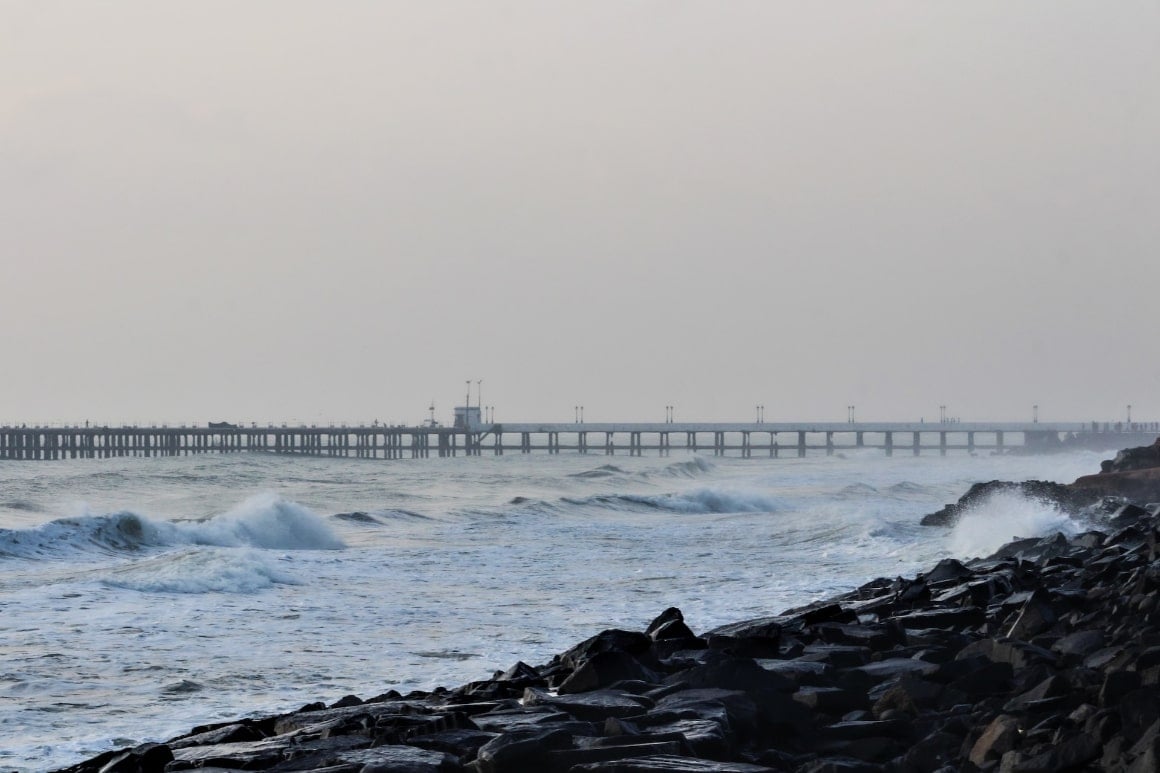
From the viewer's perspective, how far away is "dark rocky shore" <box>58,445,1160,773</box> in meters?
5.05

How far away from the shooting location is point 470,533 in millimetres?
26375

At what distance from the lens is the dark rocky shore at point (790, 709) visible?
505 centimetres

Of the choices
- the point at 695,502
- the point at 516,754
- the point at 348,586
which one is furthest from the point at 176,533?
the point at 516,754

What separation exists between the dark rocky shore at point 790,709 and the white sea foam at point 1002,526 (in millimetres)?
10860

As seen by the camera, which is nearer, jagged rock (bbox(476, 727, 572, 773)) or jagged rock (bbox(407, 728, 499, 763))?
jagged rock (bbox(476, 727, 572, 773))

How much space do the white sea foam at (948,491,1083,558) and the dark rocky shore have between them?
10.9 meters

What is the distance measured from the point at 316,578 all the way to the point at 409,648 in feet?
20.1

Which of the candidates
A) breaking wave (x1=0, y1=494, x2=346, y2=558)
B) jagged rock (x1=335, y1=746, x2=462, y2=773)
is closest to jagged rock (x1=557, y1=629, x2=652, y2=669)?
jagged rock (x1=335, y1=746, x2=462, y2=773)

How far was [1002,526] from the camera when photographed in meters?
20.6

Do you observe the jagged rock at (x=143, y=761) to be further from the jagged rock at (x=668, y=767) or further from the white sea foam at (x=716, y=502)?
the white sea foam at (x=716, y=502)

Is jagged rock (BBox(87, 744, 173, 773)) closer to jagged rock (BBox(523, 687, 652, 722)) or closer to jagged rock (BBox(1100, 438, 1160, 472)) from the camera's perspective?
jagged rock (BBox(523, 687, 652, 722))

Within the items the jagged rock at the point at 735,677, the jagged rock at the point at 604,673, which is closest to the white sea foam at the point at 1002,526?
the jagged rock at the point at 604,673

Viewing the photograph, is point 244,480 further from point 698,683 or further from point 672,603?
point 698,683

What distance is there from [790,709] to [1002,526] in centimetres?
1567
